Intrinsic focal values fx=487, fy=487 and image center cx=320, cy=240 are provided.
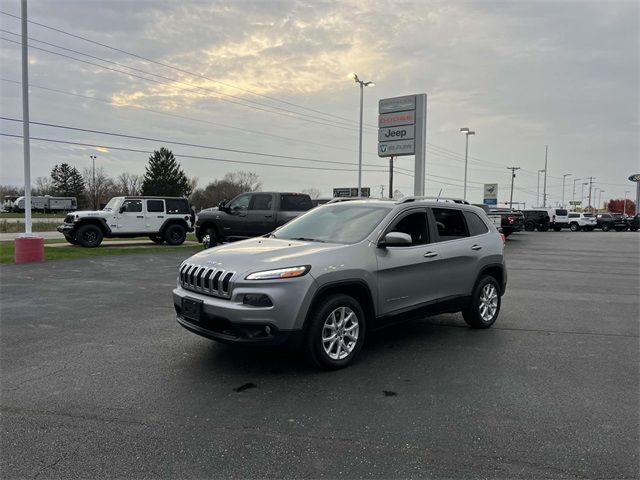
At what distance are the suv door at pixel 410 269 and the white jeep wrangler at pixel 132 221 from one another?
52.1 ft

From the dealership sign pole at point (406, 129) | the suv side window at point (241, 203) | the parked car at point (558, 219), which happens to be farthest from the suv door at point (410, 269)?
the parked car at point (558, 219)

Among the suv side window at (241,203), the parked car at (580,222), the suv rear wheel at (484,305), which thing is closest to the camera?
the suv rear wheel at (484,305)

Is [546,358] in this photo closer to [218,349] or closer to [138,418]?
[218,349]

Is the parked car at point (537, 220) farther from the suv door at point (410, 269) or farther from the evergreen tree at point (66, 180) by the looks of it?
the evergreen tree at point (66, 180)

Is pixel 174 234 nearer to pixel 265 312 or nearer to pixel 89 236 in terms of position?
pixel 89 236

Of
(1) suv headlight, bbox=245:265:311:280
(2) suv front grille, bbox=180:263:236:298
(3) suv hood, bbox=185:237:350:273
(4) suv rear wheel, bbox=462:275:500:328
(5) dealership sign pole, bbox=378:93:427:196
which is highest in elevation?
(5) dealership sign pole, bbox=378:93:427:196

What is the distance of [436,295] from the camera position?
589cm

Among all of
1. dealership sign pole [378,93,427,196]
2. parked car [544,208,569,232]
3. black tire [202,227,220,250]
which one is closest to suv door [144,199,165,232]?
black tire [202,227,220,250]

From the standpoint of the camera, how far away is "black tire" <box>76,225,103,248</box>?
18.2 m

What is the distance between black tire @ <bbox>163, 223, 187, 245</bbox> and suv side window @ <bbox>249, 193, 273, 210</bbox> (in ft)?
16.4

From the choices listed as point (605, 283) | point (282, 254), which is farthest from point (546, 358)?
point (605, 283)

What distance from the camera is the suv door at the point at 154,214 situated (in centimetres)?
1972

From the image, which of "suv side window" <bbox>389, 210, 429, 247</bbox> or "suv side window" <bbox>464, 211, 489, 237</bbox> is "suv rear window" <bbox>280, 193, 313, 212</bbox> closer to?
"suv side window" <bbox>464, 211, 489, 237</bbox>

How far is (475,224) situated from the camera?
266 inches
